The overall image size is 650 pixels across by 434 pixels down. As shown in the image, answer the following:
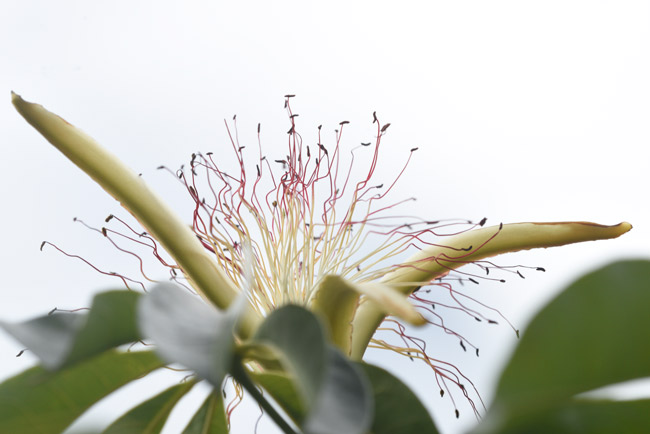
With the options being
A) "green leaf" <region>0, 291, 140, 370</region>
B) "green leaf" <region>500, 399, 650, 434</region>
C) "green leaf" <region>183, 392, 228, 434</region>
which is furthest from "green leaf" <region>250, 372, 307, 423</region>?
"green leaf" <region>500, 399, 650, 434</region>

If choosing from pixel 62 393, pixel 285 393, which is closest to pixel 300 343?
pixel 285 393

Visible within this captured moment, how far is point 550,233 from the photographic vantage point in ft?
3.51

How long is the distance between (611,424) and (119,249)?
0.96 m

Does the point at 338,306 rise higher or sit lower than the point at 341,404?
lower

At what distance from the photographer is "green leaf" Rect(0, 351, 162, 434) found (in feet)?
2.60

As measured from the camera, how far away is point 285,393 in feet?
2.56

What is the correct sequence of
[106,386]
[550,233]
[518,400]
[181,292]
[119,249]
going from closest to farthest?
1. [518,400]
2. [181,292]
3. [106,386]
4. [550,233]
5. [119,249]

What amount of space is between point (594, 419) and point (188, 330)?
0.29 m

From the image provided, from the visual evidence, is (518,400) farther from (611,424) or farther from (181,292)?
(181,292)

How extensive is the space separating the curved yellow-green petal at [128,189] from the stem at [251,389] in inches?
13.1

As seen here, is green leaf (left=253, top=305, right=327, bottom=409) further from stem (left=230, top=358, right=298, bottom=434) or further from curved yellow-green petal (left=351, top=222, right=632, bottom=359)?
curved yellow-green petal (left=351, top=222, right=632, bottom=359)

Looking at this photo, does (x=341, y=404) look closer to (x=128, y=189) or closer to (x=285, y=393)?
(x=285, y=393)

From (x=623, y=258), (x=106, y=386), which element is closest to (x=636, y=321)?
(x=623, y=258)

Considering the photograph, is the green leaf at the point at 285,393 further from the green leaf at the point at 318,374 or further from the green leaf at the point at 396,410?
the green leaf at the point at 318,374
